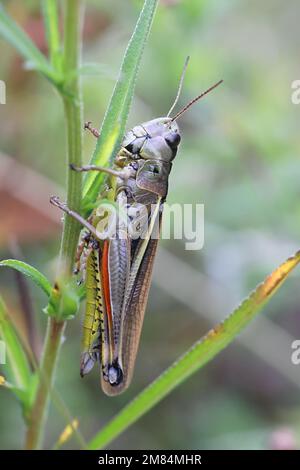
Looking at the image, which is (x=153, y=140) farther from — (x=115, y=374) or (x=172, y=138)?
(x=115, y=374)

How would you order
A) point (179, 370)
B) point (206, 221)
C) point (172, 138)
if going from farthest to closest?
point (206, 221), point (172, 138), point (179, 370)

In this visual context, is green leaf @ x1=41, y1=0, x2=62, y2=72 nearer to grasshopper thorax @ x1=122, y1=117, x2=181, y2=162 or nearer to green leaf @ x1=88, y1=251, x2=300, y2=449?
green leaf @ x1=88, y1=251, x2=300, y2=449

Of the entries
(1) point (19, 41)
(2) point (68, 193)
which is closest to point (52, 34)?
(1) point (19, 41)

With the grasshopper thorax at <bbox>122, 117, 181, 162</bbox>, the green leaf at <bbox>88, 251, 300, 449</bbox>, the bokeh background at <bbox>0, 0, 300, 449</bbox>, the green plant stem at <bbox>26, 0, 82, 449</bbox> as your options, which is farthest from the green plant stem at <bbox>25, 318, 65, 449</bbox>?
the bokeh background at <bbox>0, 0, 300, 449</bbox>

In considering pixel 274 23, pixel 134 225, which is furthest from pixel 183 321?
pixel 274 23

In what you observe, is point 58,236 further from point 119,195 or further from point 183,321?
point 119,195
